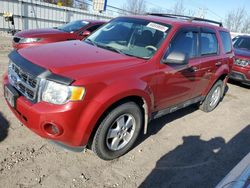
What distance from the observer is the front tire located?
3266 millimetres

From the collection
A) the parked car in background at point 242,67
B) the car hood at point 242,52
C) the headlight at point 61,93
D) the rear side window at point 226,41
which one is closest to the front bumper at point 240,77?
the parked car in background at point 242,67

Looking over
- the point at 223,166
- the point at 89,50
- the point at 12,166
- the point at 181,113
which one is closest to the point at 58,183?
the point at 12,166

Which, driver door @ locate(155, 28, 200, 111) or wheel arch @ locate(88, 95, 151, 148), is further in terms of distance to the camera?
driver door @ locate(155, 28, 200, 111)

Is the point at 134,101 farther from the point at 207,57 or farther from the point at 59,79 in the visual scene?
the point at 207,57

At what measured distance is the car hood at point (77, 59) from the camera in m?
3.05

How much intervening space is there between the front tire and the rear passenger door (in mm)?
1738

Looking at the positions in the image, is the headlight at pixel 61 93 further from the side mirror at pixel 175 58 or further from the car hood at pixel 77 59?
the side mirror at pixel 175 58

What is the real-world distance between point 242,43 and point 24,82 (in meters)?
9.31

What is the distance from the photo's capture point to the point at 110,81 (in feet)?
10.3

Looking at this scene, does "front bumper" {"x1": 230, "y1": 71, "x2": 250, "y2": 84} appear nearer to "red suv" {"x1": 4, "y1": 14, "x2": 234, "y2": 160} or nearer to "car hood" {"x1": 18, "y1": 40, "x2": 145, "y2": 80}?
"red suv" {"x1": 4, "y1": 14, "x2": 234, "y2": 160}

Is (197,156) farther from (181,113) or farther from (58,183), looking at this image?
A: (58,183)

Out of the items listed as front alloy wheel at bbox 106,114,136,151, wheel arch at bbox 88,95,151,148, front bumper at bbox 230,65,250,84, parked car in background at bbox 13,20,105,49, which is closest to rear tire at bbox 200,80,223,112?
wheel arch at bbox 88,95,151,148

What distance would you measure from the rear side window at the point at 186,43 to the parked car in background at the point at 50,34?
4.74m

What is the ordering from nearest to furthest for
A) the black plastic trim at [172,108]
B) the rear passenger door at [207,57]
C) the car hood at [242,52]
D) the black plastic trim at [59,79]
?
the black plastic trim at [59,79] → the black plastic trim at [172,108] → the rear passenger door at [207,57] → the car hood at [242,52]
